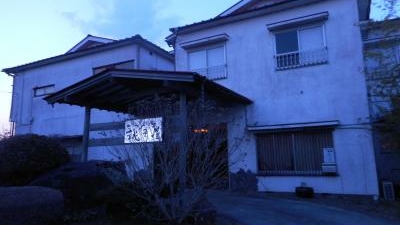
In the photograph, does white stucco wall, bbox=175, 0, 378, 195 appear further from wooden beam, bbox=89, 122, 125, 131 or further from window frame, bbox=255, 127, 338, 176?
wooden beam, bbox=89, 122, 125, 131

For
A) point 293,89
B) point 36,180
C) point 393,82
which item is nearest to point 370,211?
point 393,82

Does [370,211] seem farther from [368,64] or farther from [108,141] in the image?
[108,141]

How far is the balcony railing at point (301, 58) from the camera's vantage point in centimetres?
1330

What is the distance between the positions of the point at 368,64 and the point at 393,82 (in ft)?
7.12

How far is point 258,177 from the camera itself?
44.9 feet

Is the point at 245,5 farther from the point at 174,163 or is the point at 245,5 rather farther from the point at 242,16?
the point at 174,163

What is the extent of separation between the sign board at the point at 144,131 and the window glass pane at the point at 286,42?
799cm

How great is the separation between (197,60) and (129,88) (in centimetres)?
557

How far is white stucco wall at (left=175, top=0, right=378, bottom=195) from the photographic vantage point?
12383mm

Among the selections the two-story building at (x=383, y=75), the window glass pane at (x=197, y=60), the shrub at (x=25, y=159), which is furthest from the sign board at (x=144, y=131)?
the window glass pane at (x=197, y=60)

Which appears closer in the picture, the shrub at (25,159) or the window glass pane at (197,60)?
the shrub at (25,159)

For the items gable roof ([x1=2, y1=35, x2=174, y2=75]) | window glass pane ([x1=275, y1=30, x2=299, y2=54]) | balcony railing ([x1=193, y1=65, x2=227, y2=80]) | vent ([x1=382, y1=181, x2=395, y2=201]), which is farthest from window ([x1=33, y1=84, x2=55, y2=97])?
vent ([x1=382, y1=181, x2=395, y2=201])

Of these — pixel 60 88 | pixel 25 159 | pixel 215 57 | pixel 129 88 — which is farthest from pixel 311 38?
pixel 60 88

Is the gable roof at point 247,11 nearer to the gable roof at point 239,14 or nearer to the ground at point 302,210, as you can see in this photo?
the gable roof at point 239,14
